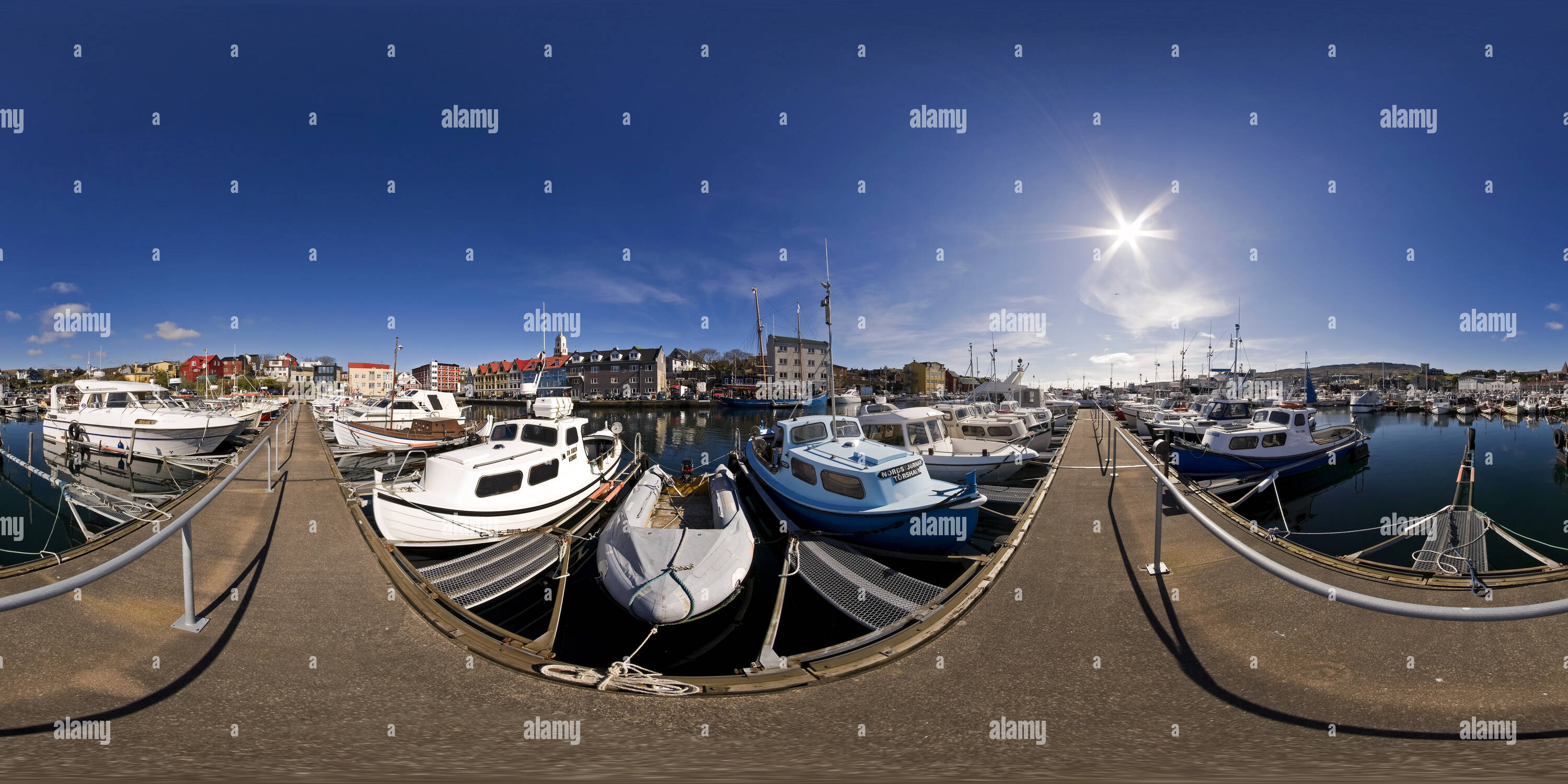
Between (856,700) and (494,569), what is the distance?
6.98 m

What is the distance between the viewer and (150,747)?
9.31ft

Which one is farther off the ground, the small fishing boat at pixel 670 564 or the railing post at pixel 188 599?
the railing post at pixel 188 599

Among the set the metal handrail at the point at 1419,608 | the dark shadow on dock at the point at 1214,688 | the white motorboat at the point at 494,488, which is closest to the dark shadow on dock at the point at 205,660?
the white motorboat at the point at 494,488

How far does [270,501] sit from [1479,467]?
42879mm

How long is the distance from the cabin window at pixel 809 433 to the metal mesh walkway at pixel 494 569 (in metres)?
5.65

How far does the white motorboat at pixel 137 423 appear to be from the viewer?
20953 millimetres

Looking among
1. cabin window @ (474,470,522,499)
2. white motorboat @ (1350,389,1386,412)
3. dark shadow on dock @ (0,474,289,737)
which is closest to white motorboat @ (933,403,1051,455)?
cabin window @ (474,470,522,499)

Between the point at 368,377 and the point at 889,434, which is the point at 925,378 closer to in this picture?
the point at 889,434

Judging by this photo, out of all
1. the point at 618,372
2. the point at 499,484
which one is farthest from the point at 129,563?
the point at 618,372

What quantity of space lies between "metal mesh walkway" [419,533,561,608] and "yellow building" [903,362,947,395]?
83145mm

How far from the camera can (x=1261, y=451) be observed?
18.3 meters

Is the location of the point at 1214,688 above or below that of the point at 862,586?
above

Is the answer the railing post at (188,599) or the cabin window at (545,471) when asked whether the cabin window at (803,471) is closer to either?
the cabin window at (545,471)

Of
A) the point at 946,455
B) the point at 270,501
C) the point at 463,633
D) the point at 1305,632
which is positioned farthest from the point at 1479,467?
the point at 270,501
